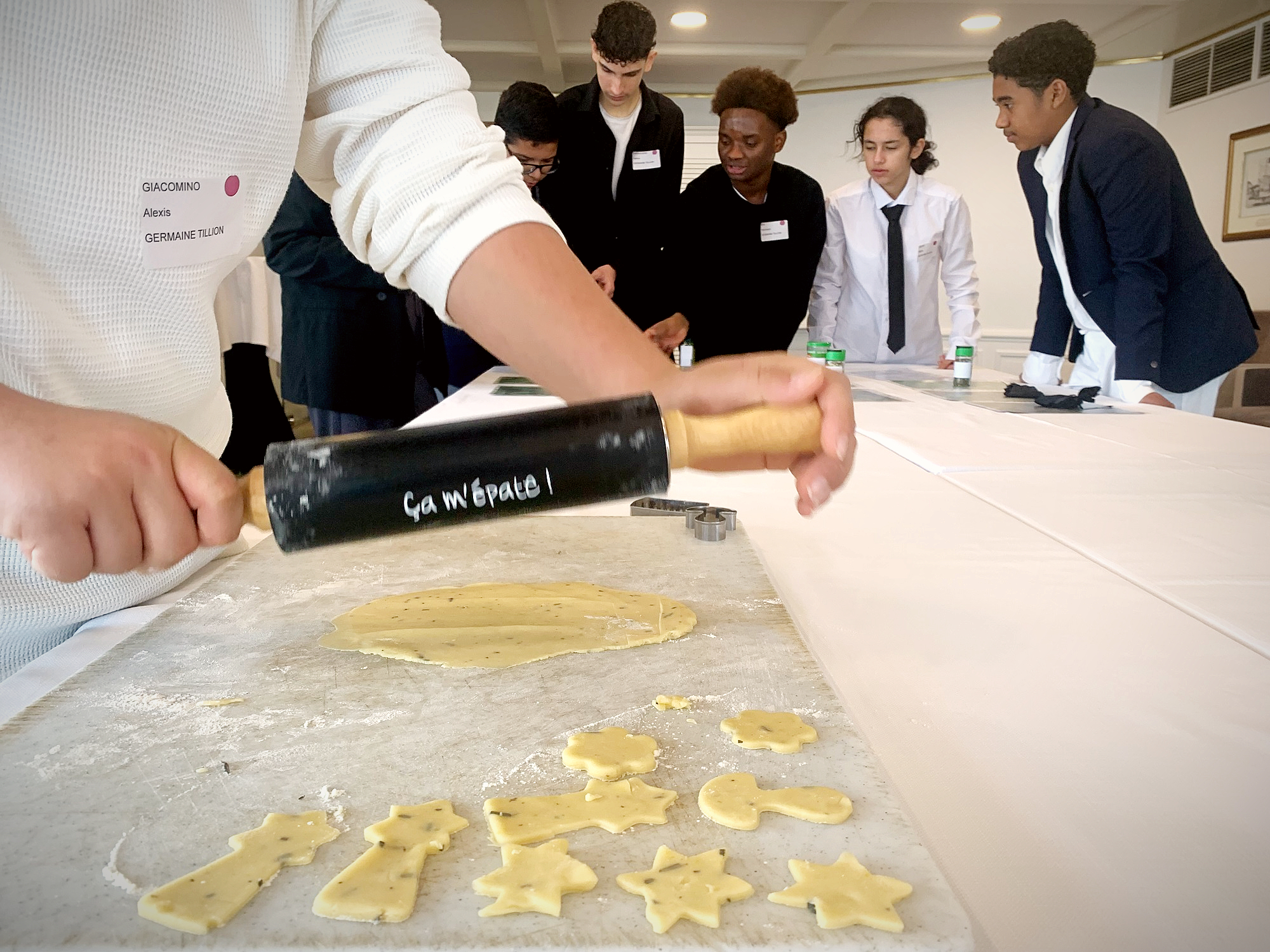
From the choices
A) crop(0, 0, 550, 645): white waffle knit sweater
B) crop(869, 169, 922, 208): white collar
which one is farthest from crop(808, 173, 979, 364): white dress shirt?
crop(0, 0, 550, 645): white waffle knit sweater

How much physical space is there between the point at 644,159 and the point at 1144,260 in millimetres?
2216

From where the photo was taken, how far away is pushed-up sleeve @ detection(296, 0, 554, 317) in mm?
934

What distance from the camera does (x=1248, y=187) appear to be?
5.13m

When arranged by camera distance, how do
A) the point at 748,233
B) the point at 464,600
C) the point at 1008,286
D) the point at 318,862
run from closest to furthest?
the point at 318,862
the point at 464,600
the point at 748,233
the point at 1008,286

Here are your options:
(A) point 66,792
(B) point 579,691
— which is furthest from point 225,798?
(B) point 579,691

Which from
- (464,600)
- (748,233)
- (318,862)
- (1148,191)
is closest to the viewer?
(318,862)

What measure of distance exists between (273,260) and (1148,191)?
8.43 feet

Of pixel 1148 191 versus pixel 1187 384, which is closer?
pixel 1148 191

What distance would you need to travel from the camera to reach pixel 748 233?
388 cm

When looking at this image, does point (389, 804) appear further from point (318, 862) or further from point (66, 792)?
point (66, 792)

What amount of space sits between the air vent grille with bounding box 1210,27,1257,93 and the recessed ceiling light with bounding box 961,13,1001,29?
1.29 meters

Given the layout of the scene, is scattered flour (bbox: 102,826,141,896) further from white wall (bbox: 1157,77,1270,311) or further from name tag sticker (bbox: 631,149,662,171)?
white wall (bbox: 1157,77,1270,311)

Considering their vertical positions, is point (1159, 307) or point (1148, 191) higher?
point (1148, 191)

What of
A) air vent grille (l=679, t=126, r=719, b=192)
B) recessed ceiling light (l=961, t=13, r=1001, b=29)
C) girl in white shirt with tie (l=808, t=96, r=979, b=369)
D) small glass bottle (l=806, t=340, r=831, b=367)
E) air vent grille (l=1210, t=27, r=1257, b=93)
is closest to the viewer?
small glass bottle (l=806, t=340, r=831, b=367)
